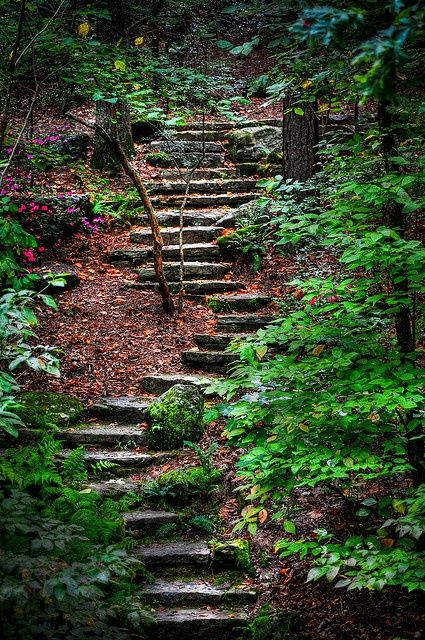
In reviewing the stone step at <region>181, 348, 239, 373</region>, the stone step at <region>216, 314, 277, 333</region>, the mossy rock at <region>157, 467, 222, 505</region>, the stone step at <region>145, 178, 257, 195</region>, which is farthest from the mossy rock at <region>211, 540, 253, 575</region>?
the stone step at <region>145, 178, 257, 195</region>

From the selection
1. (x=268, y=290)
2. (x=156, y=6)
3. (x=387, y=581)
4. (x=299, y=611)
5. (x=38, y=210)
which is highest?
(x=156, y=6)

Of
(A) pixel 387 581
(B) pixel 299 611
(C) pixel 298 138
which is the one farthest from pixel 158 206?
(A) pixel 387 581

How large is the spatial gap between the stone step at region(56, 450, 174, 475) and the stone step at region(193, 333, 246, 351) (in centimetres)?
168

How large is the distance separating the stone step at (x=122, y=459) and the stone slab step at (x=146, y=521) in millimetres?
595

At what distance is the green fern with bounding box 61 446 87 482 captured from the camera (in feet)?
16.6

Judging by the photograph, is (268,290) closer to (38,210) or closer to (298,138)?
(298,138)

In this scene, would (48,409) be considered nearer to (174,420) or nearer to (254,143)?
(174,420)

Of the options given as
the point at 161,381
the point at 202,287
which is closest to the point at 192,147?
the point at 202,287

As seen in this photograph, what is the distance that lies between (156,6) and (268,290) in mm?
5370

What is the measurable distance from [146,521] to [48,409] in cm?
161

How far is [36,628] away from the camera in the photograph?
8.58 feet

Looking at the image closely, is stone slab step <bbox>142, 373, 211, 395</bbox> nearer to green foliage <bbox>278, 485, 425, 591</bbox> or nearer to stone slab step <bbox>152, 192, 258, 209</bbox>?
green foliage <bbox>278, 485, 425, 591</bbox>

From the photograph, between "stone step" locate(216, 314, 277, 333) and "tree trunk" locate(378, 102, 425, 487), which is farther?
"stone step" locate(216, 314, 277, 333)

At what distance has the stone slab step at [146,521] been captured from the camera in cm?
489
